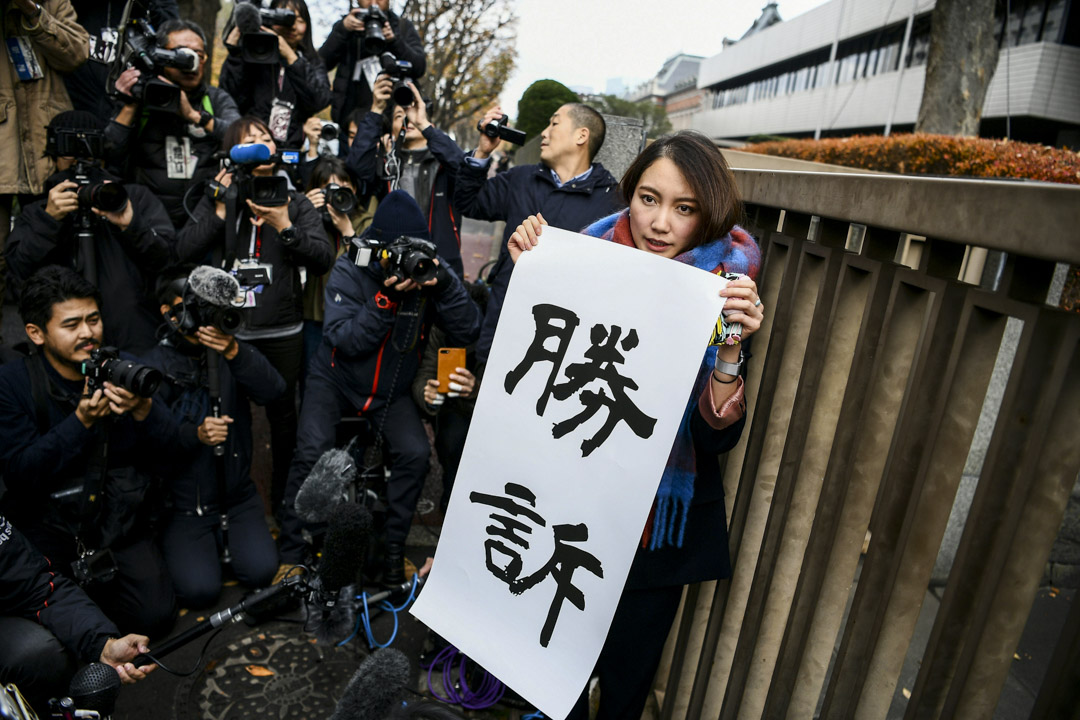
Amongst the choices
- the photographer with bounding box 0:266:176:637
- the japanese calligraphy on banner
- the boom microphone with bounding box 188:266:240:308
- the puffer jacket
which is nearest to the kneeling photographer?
the puffer jacket

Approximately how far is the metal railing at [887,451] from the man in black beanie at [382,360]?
1.70 meters

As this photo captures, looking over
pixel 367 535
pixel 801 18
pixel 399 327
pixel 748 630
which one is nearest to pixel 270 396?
pixel 399 327

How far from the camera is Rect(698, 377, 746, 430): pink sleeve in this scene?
1556 millimetres

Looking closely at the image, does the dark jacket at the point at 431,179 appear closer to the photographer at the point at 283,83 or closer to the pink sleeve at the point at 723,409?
the photographer at the point at 283,83

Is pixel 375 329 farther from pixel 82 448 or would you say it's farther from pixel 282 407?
pixel 82 448

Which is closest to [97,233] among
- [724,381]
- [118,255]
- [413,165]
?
[118,255]

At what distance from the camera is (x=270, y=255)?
3.75 m

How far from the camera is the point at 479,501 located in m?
1.78

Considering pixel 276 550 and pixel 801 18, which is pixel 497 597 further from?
pixel 801 18

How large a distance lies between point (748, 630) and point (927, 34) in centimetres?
2552

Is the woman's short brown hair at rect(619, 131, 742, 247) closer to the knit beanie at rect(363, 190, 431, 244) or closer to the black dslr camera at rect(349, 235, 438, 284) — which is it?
the black dslr camera at rect(349, 235, 438, 284)

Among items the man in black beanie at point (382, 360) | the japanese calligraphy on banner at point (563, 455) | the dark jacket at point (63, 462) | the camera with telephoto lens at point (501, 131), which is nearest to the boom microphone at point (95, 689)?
the japanese calligraphy on banner at point (563, 455)

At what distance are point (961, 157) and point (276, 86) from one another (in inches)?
218

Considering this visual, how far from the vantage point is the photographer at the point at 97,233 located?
3250 millimetres
